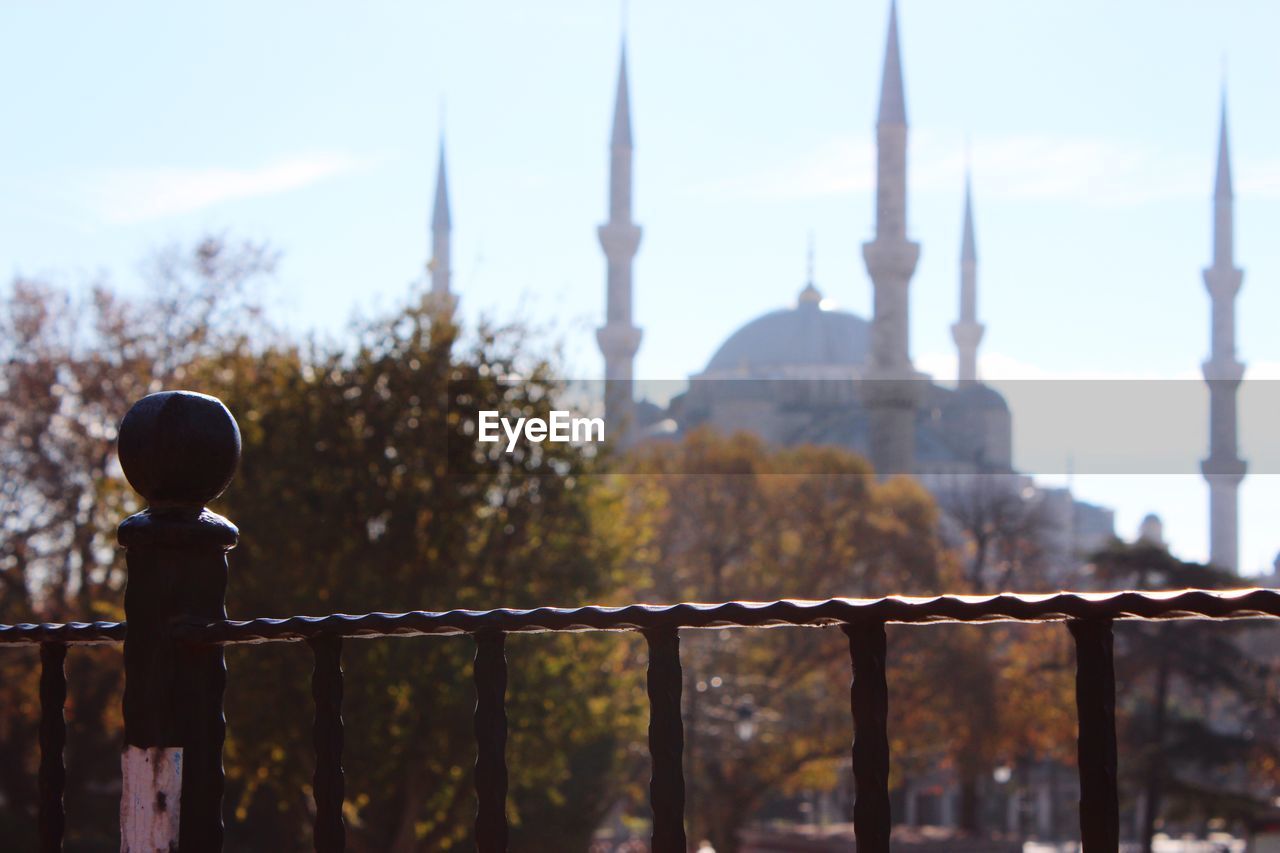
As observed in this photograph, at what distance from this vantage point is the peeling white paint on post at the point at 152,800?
7.33 ft

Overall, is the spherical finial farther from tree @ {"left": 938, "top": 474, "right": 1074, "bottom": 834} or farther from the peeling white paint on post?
tree @ {"left": 938, "top": 474, "right": 1074, "bottom": 834}

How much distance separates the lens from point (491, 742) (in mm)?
2043

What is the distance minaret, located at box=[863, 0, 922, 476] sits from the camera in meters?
48.2

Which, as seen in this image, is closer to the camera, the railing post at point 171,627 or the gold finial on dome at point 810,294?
the railing post at point 171,627

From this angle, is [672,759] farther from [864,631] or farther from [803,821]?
[803,821]

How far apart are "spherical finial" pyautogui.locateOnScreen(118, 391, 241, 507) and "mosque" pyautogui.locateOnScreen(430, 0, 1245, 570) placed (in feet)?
117

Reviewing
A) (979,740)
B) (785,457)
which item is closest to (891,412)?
(785,457)

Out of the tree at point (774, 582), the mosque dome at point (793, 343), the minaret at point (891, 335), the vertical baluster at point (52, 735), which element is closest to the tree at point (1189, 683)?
the tree at point (774, 582)

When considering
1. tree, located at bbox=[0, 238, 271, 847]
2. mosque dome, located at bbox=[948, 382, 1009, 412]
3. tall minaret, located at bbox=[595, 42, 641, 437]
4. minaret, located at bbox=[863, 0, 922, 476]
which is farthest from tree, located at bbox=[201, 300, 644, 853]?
mosque dome, located at bbox=[948, 382, 1009, 412]

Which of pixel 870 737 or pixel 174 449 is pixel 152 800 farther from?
pixel 870 737

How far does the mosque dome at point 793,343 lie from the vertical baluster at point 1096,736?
2673 inches

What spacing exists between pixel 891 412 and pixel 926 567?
53.1 ft

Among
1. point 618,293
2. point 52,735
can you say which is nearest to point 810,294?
point 618,293

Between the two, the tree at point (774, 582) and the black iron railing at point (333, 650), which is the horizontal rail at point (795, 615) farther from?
the tree at point (774, 582)
